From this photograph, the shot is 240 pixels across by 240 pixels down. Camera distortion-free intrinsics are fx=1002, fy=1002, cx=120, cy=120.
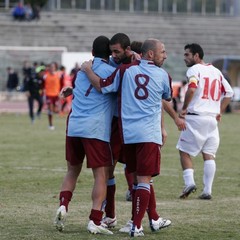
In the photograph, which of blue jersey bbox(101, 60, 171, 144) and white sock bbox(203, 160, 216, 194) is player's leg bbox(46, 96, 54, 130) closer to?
white sock bbox(203, 160, 216, 194)

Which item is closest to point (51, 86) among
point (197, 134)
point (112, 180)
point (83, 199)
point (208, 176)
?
point (197, 134)

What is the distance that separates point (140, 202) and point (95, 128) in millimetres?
892

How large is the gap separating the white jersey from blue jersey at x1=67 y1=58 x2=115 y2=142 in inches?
145

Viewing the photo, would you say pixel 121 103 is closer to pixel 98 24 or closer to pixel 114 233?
pixel 114 233

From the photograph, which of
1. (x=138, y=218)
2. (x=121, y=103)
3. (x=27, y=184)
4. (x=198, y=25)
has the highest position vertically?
(x=121, y=103)

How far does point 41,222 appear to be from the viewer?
11.0m

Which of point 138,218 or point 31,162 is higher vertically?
point 138,218

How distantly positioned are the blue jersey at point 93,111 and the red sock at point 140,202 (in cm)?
65

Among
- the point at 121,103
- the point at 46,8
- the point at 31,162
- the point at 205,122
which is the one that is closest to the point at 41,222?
the point at 121,103

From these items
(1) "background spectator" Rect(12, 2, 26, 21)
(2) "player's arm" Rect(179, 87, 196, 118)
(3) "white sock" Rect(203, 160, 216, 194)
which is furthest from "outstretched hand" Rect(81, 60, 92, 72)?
(1) "background spectator" Rect(12, 2, 26, 21)

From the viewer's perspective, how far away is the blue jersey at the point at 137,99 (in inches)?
396

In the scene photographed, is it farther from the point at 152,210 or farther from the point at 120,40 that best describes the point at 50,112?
the point at 120,40

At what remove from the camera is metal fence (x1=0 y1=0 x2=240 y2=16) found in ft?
220

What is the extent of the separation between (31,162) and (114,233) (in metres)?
9.02
